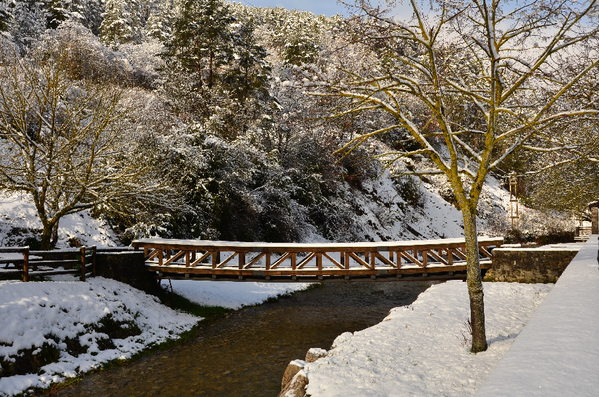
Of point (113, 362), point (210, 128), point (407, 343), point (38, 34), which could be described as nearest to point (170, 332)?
point (113, 362)

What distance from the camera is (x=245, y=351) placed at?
10.7 metres

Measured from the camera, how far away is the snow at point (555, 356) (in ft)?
8.98

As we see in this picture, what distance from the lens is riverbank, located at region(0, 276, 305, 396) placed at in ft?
28.5

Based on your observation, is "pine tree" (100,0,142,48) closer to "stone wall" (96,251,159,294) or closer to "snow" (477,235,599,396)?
"stone wall" (96,251,159,294)

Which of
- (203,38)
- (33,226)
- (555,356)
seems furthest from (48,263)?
(203,38)

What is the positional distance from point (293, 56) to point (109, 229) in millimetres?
30234

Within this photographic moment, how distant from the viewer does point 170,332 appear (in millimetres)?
12445

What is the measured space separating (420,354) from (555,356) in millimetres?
3926

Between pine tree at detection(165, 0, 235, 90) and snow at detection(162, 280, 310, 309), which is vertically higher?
pine tree at detection(165, 0, 235, 90)

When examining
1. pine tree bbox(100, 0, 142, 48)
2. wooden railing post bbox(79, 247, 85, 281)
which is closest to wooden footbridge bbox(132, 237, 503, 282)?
wooden railing post bbox(79, 247, 85, 281)

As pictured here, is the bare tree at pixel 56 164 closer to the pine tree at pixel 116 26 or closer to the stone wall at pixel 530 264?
the stone wall at pixel 530 264

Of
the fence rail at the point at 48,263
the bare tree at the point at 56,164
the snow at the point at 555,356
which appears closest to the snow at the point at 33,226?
the bare tree at the point at 56,164

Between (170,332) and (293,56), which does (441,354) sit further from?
(293,56)

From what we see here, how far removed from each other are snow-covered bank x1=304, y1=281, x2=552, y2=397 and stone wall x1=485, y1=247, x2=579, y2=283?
194cm
